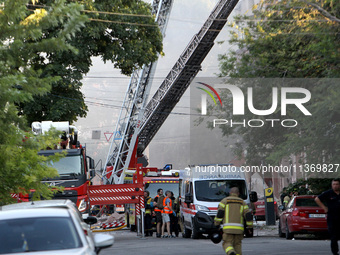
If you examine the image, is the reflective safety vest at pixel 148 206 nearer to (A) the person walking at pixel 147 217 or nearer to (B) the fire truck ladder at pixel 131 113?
(A) the person walking at pixel 147 217

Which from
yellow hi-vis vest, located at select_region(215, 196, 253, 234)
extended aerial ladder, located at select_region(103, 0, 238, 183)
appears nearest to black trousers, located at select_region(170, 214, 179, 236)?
extended aerial ladder, located at select_region(103, 0, 238, 183)

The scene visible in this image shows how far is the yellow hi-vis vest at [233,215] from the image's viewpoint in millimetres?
13438

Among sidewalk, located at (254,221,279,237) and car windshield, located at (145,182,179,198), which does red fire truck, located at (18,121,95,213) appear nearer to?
car windshield, located at (145,182,179,198)

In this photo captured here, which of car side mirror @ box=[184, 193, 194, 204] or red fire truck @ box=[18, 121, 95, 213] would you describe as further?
car side mirror @ box=[184, 193, 194, 204]

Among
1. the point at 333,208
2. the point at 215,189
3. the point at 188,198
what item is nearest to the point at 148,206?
the point at 188,198

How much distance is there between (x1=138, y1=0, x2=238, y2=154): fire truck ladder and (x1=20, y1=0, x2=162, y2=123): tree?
4.86m

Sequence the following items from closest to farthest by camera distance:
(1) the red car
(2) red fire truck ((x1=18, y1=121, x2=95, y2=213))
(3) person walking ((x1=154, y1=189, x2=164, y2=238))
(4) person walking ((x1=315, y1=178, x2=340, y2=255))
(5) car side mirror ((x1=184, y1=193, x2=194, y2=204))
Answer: (4) person walking ((x1=315, y1=178, x2=340, y2=255))
(2) red fire truck ((x1=18, y1=121, x2=95, y2=213))
(1) the red car
(5) car side mirror ((x1=184, y1=193, x2=194, y2=204))
(3) person walking ((x1=154, y1=189, x2=164, y2=238))

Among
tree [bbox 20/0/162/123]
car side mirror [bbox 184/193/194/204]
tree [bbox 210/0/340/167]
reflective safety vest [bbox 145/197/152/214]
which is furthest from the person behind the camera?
tree [bbox 20/0/162/123]

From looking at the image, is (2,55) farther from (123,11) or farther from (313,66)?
(123,11)

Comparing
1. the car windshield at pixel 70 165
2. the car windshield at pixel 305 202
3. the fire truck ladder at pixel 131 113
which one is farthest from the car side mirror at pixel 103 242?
the fire truck ladder at pixel 131 113

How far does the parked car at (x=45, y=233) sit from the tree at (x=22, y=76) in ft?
11.6

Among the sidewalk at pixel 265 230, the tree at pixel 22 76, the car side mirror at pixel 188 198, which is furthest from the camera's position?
the sidewalk at pixel 265 230

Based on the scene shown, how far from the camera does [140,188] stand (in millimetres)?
25969

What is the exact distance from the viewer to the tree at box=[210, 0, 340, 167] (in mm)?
22422
